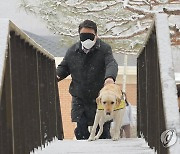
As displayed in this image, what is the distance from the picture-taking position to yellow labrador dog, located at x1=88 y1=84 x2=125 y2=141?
15.1 feet

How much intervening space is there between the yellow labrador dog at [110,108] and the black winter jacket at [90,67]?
1.44ft

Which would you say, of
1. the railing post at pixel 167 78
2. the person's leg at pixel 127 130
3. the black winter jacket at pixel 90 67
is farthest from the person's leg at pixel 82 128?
the person's leg at pixel 127 130

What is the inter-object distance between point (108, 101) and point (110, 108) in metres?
0.10

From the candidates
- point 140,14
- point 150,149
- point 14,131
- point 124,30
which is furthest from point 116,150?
point 124,30

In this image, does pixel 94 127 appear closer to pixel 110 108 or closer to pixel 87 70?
pixel 110 108

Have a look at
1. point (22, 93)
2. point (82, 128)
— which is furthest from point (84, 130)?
point (22, 93)

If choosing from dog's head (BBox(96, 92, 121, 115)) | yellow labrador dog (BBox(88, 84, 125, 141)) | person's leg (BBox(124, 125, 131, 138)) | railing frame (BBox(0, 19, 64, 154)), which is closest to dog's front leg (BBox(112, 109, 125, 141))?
yellow labrador dog (BBox(88, 84, 125, 141))

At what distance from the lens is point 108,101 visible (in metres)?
4.57

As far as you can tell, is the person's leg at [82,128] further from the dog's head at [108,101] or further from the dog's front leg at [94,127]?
the dog's head at [108,101]

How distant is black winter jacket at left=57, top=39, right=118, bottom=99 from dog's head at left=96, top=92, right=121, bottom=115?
0.50 meters

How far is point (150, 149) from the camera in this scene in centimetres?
353

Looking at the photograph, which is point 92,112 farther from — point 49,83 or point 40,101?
point 40,101

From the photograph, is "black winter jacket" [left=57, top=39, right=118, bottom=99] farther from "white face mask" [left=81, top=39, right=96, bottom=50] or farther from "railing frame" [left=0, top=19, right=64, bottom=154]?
"railing frame" [left=0, top=19, right=64, bottom=154]

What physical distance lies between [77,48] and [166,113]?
3.09 metres
